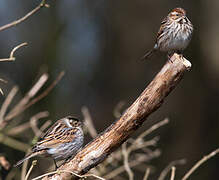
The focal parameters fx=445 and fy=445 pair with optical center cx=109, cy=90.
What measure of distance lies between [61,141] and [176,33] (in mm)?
1987

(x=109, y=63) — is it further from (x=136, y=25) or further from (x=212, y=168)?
(x=212, y=168)

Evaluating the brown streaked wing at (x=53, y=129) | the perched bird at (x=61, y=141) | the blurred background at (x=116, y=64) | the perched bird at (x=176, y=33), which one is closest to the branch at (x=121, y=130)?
the perched bird at (x=61, y=141)

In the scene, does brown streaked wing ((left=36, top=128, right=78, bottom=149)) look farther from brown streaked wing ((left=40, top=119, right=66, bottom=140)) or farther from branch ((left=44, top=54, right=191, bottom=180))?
branch ((left=44, top=54, right=191, bottom=180))

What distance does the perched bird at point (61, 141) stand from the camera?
4801 millimetres

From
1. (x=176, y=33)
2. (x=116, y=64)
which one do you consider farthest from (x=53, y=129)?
(x=116, y=64)

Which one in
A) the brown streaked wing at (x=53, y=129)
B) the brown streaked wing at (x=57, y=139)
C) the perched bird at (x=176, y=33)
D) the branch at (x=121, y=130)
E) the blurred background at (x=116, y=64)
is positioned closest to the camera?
the branch at (x=121, y=130)

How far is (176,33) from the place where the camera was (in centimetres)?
560

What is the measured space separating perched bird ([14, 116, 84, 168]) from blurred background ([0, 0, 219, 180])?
396cm

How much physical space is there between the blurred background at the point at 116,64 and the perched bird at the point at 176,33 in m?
3.87

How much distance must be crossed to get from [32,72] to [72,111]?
134cm

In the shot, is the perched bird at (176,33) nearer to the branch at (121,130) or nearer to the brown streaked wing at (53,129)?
the brown streaked wing at (53,129)

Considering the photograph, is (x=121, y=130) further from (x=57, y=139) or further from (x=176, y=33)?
(x=176, y=33)

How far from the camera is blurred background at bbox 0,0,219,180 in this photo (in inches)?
382

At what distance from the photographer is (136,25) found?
10.2m
